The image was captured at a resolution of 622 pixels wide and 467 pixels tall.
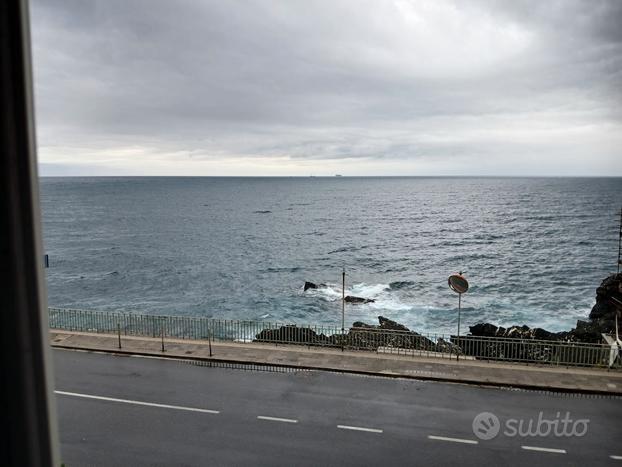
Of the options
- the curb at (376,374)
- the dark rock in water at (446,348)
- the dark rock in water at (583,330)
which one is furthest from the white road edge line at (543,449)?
the dark rock in water at (583,330)

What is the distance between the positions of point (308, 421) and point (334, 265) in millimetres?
47913

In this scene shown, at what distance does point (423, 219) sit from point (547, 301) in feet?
234

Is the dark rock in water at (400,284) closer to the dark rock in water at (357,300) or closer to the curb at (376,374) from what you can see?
the dark rock in water at (357,300)

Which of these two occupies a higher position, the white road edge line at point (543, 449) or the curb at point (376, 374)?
the white road edge line at point (543, 449)

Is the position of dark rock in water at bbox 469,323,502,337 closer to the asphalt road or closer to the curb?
the curb

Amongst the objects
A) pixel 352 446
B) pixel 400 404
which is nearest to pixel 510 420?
pixel 400 404

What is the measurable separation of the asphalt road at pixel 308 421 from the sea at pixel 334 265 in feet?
71.3

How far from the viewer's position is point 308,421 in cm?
1313

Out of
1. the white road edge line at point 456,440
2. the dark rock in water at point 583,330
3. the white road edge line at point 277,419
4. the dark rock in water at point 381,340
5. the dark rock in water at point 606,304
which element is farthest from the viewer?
the dark rock in water at point 606,304

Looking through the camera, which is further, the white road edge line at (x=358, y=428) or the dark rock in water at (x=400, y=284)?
the dark rock in water at (x=400, y=284)

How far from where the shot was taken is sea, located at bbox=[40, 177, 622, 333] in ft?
139

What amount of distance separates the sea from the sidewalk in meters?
18.9

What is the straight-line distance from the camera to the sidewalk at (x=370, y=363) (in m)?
15.9

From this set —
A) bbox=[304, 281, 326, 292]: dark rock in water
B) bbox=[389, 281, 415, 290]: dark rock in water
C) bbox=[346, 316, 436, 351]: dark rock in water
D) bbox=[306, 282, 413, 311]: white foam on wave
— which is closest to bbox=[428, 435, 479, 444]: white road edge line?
bbox=[346, 316, 436, 351]: dark rock in water
